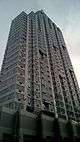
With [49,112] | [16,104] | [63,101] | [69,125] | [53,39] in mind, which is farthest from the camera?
[53,39]

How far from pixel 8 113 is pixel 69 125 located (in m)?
15.6

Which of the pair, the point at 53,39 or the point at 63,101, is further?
the point at 53,39

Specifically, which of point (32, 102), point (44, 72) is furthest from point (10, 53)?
point (32, 102)

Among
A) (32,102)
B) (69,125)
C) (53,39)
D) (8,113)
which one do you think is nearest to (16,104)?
(32,102)

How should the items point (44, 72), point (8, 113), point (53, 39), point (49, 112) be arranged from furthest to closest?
point (53, 39) → point (44, 72) → point (49, 112) → point (8, 113)

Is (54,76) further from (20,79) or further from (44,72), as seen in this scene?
(20,79)

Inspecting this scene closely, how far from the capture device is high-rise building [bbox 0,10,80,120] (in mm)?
53341

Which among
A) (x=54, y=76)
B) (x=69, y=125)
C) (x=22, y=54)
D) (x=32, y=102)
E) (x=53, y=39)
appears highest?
(x=53, y=39)

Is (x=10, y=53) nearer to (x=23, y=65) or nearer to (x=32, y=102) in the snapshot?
(x=23, y=65)

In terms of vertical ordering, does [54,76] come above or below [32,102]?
above

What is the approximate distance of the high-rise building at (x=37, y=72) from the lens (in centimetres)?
5334

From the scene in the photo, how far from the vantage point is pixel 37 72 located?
62.5m

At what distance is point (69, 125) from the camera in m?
43.6

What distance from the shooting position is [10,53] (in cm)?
6969
